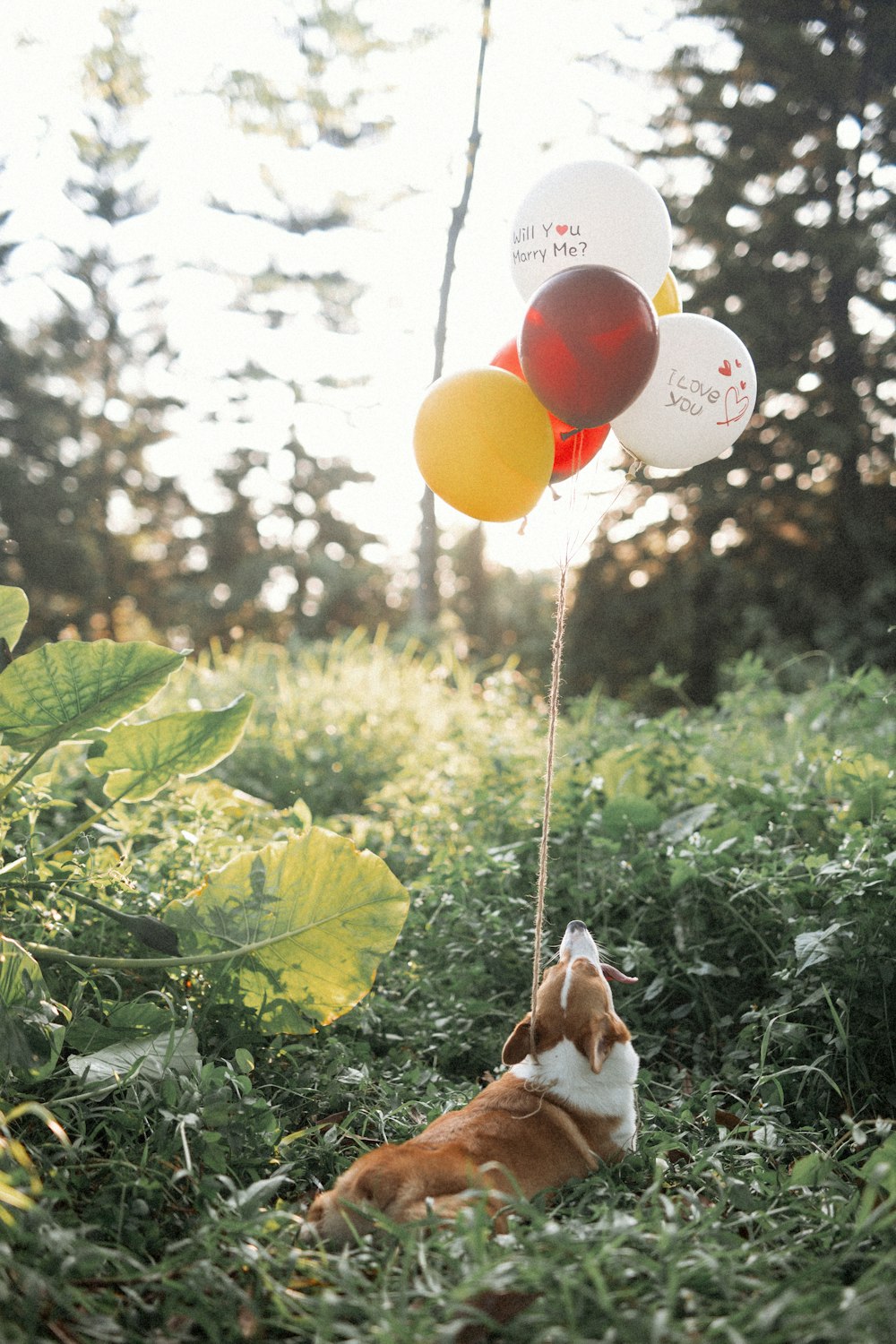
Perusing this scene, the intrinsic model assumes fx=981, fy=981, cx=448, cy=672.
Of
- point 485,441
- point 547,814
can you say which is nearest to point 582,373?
point 485,441

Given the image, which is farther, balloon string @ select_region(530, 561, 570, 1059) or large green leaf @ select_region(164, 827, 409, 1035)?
large green leaf @ select_region(164, 827, 409, 1035)

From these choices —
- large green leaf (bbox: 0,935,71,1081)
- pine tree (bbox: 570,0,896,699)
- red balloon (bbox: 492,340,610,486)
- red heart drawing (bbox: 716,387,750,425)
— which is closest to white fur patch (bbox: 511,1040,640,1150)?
large green leaf (bbox: 0,935,71,1081)

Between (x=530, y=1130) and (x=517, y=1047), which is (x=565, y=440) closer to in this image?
(x=517, y=1047)

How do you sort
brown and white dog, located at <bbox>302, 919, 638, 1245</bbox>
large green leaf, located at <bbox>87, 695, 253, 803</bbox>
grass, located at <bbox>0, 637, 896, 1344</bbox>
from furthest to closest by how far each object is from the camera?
large green leaf, located at <bbox>87, 695, 253, 803</bbox> → brown and white dog, located at <bbox>302, 919, 638, 1245</bbox> → grass, located at <bbox>0, 637, 896, 1344</bbox>

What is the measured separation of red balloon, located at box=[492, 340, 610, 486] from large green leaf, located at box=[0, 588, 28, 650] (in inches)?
51.5

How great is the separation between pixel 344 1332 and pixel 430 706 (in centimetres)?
459

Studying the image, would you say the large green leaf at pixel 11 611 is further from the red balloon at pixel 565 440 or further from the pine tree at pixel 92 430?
the pine tree at pixel 92 430

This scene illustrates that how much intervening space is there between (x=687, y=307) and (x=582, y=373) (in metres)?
8.06

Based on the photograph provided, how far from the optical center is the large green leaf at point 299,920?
226 centimetres

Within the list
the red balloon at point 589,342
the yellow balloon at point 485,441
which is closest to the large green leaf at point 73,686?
the yellow balloon at point 485,441

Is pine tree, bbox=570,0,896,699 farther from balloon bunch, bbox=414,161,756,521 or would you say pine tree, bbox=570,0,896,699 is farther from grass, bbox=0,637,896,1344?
balloon bunch, bbox=414,161,756,521

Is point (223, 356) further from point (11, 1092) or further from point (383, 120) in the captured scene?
point (11, 1092)

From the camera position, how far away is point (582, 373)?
2115 millimetres

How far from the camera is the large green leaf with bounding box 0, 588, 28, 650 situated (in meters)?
2.34
